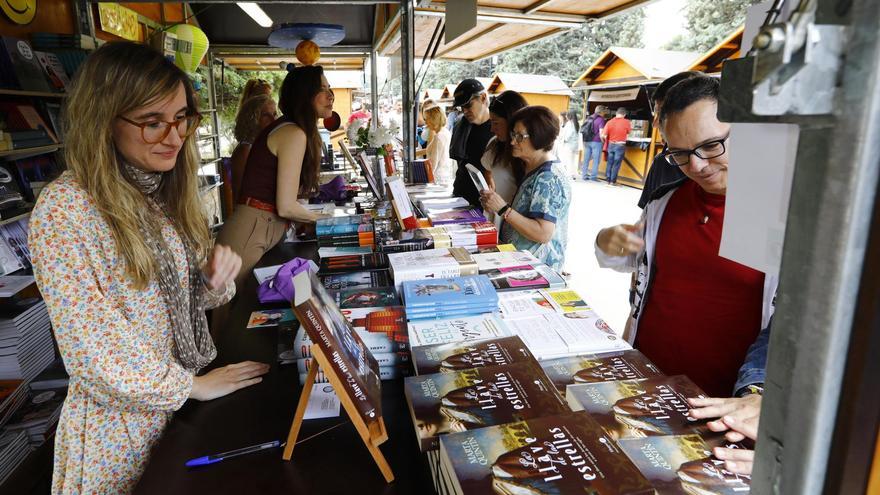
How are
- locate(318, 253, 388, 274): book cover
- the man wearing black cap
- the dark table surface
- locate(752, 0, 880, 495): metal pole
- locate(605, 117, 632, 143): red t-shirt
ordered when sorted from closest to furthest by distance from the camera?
locate(752, 0, 880, 495): metal pole
the dark table surface
locate(318, 253, 388, 274): book cover
the man wearing black cap
locate(605, 117, 632, 143): red t-shirt

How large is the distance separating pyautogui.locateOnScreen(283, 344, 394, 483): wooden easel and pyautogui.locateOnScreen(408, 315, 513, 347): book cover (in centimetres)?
34

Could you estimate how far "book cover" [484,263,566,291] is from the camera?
64.8 inches

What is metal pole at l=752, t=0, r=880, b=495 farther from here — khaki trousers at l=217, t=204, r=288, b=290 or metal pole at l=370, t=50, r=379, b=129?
metal pole at l=370, t=50, r=379, b=129

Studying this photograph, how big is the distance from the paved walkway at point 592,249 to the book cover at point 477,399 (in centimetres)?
275

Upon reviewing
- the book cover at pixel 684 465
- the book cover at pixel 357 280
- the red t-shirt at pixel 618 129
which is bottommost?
the book cover at pixel 684 465

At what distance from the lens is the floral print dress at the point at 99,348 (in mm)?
990

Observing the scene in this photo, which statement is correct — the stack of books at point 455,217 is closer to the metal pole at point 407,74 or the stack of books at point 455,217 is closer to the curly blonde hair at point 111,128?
the curly blonde hair at point 111,128

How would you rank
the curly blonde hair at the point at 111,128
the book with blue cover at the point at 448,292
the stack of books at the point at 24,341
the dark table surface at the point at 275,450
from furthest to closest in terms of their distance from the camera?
1. the stack of books at the point at 24,341
2. the book with blue cover at the point at 448,292
3. the curly blonde hair at the point at 111,128
4. the dark table surface at the point at 275,450

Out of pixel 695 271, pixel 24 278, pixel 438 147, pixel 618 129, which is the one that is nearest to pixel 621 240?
pixel 695 271

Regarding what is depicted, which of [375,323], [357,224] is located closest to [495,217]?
[357,224]

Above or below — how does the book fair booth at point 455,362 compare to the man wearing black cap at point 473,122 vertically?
below

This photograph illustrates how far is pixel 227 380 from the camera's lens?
122cm

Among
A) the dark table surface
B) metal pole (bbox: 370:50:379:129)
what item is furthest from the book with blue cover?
metal pole (bbox: 370:50:379:129)

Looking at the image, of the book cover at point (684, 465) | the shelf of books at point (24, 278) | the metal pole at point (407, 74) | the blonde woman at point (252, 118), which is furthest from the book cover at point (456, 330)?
the blonde woman at point (252, 118)
